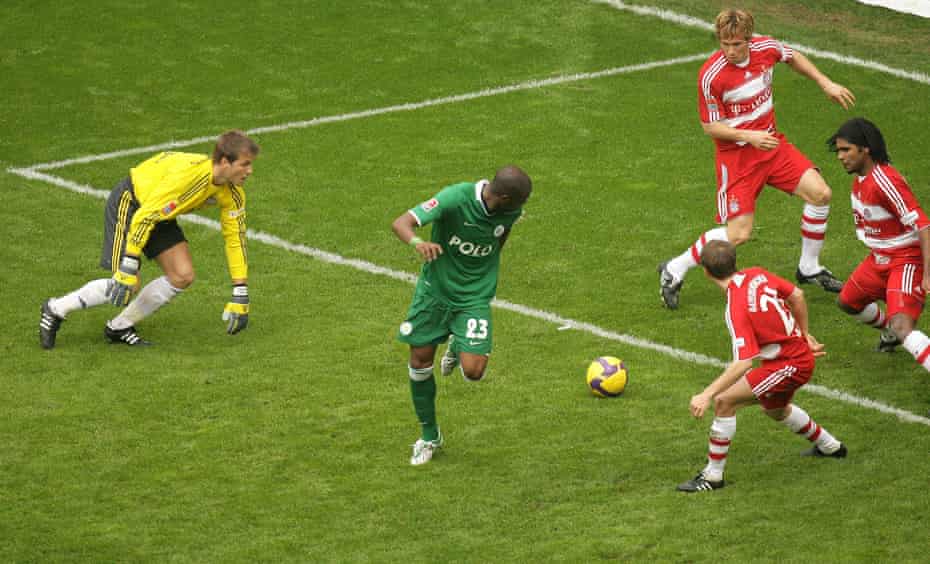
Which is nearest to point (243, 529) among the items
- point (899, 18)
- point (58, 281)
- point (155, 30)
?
point (58, 281)

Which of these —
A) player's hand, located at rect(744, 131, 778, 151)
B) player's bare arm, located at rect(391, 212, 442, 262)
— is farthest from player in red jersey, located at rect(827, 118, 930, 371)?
player's bare arm, located at rect(391, 212, 442, 262)

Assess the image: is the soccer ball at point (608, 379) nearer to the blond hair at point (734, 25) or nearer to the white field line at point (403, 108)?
the blond hair at point (734, 25)

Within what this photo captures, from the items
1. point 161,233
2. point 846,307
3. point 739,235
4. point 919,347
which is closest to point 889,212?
point 846,307

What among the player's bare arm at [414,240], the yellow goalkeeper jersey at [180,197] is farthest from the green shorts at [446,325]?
the yellow goalkeeper jersey at [180,197]

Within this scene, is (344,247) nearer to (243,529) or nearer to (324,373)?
(324,373)

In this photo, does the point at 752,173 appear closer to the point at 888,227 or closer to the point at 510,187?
the point at 888,227

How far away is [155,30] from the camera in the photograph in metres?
20.5

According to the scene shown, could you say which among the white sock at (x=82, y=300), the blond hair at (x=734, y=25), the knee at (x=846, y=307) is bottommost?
the white sock at (x=82, y=300)

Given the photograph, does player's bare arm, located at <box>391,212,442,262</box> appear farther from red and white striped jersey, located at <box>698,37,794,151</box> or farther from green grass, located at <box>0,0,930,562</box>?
red and white striped jersey, located at <box>698,37,794,151</box>

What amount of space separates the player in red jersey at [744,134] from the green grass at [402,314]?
69cm

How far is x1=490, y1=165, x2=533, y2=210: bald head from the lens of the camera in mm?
8961

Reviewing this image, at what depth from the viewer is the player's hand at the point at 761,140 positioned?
11.9m

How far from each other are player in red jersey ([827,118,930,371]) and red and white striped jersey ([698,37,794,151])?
1316mm

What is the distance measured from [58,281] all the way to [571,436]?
204 inches
